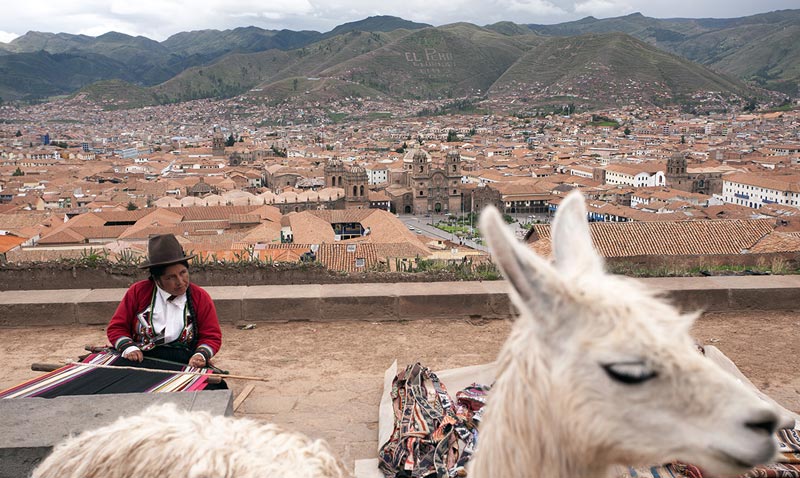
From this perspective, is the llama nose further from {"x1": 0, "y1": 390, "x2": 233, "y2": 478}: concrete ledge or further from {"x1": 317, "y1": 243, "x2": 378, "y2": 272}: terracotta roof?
{"x1": 317, "y1": 243, "x2": 378, "y2": 272}: terracotta roof

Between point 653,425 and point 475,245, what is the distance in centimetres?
3499

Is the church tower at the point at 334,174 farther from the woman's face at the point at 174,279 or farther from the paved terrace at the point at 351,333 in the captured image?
the woman's face at the point at 174,279

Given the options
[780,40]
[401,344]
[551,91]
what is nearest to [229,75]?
[551,91]

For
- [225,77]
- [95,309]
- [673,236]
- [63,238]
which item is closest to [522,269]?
[95,309]

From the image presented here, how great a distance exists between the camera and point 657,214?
116 ft

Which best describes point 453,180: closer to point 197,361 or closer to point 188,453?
point 197,361

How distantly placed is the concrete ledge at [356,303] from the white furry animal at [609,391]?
3399mm

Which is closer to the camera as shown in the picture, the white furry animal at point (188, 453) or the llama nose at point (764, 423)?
the llama nose at point (764, 423)

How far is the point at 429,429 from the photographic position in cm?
247

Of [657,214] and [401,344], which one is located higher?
[401,344]

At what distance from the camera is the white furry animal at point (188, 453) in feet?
4.86

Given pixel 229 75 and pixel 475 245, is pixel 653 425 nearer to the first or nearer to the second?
pixel 475 245

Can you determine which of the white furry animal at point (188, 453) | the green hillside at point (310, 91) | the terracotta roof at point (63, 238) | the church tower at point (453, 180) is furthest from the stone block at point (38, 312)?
the green hillside at point (310, 91)

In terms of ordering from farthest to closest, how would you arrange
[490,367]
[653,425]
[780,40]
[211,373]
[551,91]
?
[780,40]
[551,91]
[490,367]
[211,373]
[653,425]
